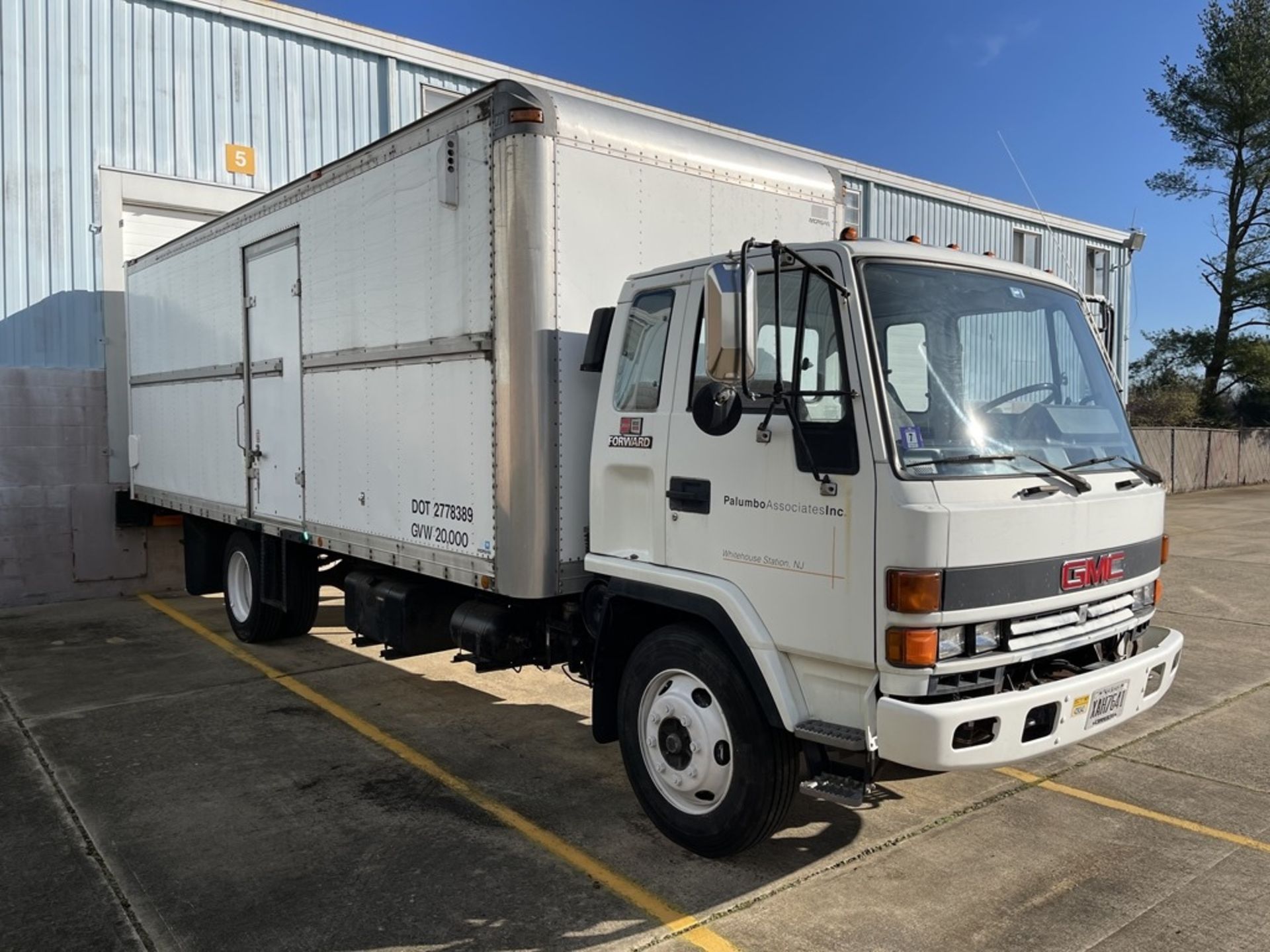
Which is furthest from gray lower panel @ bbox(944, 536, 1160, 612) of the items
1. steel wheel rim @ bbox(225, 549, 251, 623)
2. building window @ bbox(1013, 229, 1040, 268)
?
building window @ bbox(1013, 229, 1040, 268)

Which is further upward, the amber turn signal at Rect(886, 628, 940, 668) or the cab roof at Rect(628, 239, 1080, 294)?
the cab roof at Rect(628, 239, 1080, 294)

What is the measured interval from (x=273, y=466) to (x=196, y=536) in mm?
2474

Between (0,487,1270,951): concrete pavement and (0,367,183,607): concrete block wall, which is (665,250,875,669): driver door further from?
(0,367,183,607): concrete block wall

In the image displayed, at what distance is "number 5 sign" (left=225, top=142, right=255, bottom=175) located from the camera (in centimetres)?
1134

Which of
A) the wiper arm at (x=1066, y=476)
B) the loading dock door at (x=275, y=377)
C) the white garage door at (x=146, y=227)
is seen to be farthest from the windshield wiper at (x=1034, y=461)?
the white garage door at (x=146, y=227)

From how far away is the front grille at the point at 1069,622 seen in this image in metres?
3.53

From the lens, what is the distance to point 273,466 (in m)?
7.30

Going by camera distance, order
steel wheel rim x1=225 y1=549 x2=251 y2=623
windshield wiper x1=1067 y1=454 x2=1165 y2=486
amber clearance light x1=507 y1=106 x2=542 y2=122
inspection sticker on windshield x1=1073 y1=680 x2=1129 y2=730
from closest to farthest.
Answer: inspection sticker on windshield x1=1073 y1=680 x2=1129 y2=730, windshield wiper x1=1067 y1=454 x2=1165 y2=486, amber clearance light x1=507 y1=106 x2=542 y2=122, steel wheel rim x1=225 y1=549 x2=251 y2=623

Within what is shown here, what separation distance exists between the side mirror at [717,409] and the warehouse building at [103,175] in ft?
24.0

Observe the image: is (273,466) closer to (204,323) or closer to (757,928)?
(204,323)

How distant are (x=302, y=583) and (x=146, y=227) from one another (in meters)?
5.68

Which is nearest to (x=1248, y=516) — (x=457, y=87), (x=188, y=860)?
(x=457, y=87)

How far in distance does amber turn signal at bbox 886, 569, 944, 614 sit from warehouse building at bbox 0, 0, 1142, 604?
768 cm

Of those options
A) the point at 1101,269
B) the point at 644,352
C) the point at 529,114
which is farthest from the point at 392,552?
the point at 1101,269
